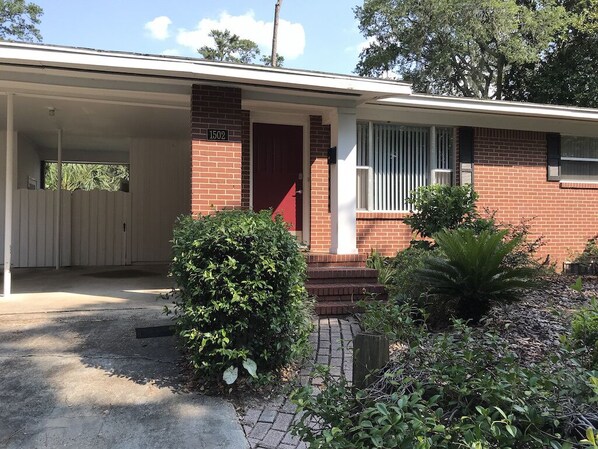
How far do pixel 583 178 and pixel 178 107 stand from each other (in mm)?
8215

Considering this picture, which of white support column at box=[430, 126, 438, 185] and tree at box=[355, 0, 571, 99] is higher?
tree at box=[355, 0, 571, 99]

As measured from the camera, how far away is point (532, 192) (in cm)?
929

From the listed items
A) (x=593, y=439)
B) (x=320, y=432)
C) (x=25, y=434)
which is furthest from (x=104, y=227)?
(x=593, y=439)

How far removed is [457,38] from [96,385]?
19.7 meters

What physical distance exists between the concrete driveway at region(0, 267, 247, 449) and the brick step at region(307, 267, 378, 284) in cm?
207

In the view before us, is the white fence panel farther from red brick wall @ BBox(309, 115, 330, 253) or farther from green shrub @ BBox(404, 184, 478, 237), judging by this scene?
green shrub @ BBox(404, 184, 478, 237)

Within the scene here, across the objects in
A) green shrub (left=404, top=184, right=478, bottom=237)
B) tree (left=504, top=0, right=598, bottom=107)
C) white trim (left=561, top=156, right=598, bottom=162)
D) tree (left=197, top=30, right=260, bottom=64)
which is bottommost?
green shrub (left=404, top=184, right=478, bottom=237)

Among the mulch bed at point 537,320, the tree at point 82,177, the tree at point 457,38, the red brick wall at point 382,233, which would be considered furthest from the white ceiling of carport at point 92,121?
the tree at point 457,38

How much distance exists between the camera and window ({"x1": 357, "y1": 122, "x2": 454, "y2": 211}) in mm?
8430

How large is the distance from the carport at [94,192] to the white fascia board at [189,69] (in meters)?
1.22

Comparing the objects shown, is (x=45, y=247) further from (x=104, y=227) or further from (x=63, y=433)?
(x=63, y=433)

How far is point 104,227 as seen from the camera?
428 inches

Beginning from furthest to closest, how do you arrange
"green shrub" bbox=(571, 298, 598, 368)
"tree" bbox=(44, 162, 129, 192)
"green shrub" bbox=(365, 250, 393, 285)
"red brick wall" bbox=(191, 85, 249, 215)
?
"tree" bbox=(44, 162, 129, 192), "green shrub" bbox=(365, 250, 393, 285), "red brick wall" bbox=(191, 85, 249, 215), "green shrub" bbox=(571, 298, 598, 368)

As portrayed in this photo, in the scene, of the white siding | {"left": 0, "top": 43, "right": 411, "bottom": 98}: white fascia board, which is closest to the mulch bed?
{"left": 0, "top": 43, "right": 411, "bottom": 98}: white fascia board
